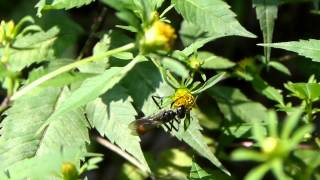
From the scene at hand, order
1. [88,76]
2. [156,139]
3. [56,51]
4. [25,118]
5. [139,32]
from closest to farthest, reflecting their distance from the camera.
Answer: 1. [139,32]
2. [88,76]
3. [25,118]
4. [56,51]
5. [156,139]

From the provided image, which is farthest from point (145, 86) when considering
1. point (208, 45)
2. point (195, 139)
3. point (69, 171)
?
point (208, 45)

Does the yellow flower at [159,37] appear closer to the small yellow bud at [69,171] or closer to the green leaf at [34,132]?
the small yellow bud at [69,171]

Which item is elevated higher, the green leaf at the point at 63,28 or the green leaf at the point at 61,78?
the green leaf at the point at 61,78

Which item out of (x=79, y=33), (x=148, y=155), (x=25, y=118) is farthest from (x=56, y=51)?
(x=148, y=155)

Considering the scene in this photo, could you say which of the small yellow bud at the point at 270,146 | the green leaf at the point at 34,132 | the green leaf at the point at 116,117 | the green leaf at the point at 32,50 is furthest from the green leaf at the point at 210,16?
the small yellow bud at the point at 270,146

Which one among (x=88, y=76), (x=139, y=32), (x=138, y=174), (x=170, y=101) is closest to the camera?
(x=139, y=32)

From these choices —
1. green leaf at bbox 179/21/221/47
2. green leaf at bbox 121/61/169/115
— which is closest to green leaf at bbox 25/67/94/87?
green leaf at bbox 121/61/169/115

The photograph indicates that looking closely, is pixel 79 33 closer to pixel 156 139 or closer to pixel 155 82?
pixel 155 82
